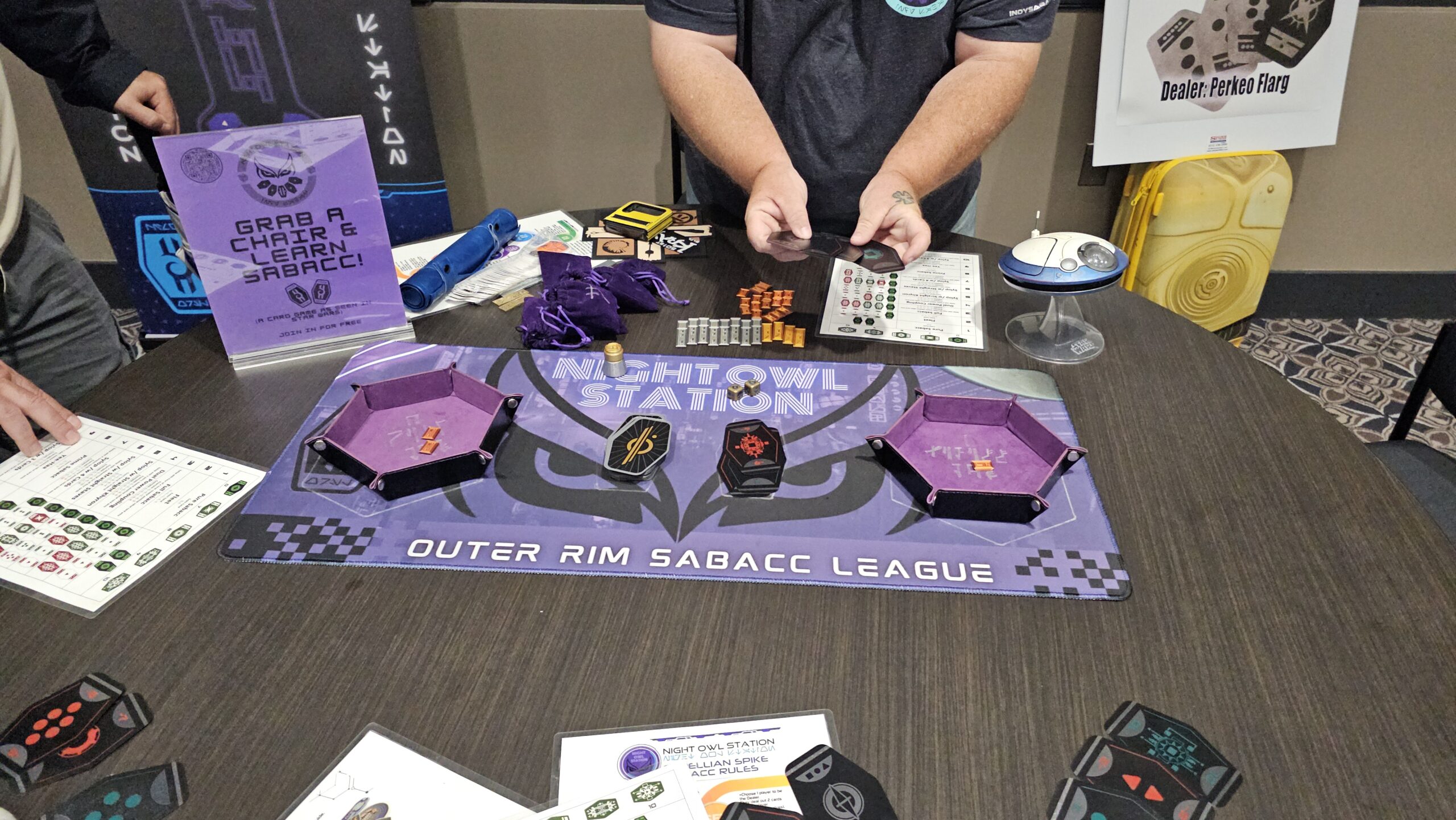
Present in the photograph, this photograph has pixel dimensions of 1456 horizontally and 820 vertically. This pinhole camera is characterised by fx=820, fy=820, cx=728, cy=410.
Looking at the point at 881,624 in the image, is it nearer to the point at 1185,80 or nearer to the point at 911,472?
the point at 911,472

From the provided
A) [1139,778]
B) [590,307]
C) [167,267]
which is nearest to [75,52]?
[167,267]

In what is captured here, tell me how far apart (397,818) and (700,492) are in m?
0.40

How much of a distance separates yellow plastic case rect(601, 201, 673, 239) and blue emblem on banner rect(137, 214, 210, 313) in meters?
1.45

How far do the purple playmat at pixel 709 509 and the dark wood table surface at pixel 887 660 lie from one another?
2cm

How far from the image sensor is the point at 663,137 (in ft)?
8.16

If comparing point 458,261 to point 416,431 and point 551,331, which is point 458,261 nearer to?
point 551,331

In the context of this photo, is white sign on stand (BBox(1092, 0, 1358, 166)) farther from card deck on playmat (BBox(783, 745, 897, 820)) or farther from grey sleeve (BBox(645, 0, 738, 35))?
card deck on playmat (BBox(783, 745, 897, 820))

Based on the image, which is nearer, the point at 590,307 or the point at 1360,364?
the point at 590,307

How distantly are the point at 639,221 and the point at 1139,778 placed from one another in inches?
43.8

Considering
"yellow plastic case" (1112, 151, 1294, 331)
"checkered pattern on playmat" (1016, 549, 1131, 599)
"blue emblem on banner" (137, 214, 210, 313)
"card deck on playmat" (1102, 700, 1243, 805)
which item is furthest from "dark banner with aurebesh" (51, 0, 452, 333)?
"yellow plastic case" (1112, 151, 1294, 331)

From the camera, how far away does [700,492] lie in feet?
2.85

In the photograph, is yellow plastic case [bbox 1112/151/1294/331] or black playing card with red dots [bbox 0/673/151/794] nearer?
black playing card with red dots [bbox 0/673/151/794]

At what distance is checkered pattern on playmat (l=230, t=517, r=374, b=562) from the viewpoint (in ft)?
2.63

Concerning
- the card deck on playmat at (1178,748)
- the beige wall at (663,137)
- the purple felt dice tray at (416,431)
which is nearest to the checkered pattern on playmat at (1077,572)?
the card deck on playmat at (1178,748)
